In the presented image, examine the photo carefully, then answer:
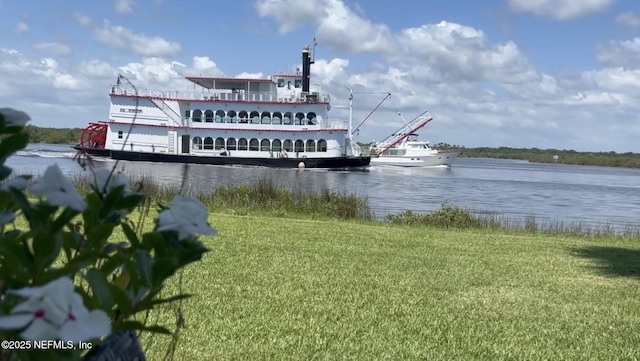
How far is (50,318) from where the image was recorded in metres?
0.79

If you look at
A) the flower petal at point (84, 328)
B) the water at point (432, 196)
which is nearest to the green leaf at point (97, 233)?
the flower petal at point (84, 328)

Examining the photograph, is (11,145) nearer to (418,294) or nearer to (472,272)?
(418,294)

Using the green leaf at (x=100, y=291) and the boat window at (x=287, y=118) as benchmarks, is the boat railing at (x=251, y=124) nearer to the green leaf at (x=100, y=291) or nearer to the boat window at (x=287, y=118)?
the boat window at (x=287, y=118)

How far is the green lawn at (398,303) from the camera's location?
3896 mm

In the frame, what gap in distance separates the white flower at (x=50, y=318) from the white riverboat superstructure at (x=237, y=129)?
124ft

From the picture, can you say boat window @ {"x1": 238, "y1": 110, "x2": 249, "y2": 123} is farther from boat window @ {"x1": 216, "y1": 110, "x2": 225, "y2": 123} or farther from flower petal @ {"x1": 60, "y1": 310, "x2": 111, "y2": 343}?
flower petal @ {"x1": 60, "y1": 310, "x2": 111, "y2": 343}

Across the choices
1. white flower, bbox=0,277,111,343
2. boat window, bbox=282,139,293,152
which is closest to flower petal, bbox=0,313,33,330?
white flower, bbox=0,277,111,343

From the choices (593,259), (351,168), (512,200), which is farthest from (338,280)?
(351,168)

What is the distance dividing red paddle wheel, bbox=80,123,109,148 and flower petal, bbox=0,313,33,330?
142 feet

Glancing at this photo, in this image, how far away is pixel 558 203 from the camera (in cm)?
2786

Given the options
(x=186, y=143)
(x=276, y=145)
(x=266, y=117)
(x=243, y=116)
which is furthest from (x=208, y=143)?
(x=276, y=145)

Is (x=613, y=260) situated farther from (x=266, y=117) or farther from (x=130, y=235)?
(x=266, y=117)

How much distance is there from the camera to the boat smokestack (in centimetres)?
4150

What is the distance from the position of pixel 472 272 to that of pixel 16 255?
→ 6.27 m
